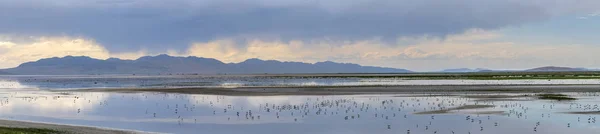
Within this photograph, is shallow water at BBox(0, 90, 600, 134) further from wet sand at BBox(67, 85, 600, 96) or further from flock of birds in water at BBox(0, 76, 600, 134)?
wet sand at BBox(67, 85, 600, 96)

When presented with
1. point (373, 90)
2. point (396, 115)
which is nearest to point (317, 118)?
point (396, 115)

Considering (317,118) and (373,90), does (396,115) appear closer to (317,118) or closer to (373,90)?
(317,118)

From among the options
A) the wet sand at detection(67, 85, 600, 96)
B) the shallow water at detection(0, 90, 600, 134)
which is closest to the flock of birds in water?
the shallow water at detection(0, 90, 600, 134)

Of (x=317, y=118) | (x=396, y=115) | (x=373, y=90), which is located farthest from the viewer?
(x=373, y=90)

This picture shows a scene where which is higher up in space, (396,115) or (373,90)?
(373,90)

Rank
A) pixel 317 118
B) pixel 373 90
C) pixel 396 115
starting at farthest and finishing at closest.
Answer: pixel 373 90
pixel 396 115
pixel 317 118

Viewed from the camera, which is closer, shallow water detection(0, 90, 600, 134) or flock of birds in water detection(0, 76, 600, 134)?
shallow water detection(0, 90, 600, 134)

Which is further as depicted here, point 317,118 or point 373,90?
point 373,90

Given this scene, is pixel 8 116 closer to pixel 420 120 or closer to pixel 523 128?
pixel 420 120

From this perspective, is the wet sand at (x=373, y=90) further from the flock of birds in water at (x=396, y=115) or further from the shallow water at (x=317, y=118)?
the flock of birds in water at (x=396, y=115)

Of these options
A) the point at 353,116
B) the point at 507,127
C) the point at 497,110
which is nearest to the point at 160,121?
the point at 353,116

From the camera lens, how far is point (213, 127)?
1120 inches

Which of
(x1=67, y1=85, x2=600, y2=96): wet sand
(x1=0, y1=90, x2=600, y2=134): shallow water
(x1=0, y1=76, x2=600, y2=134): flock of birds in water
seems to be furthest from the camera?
(x1=67, y1=85, x2=600, y2=96): wet sand

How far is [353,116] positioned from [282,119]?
4223 mm
